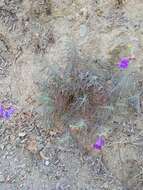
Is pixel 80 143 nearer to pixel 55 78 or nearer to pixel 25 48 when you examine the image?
pixel 55 78

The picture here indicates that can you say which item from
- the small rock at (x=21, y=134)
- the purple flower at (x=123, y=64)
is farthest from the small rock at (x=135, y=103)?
Result: the small rock at (x=21, y=134)

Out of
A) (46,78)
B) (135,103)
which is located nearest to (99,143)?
(135,103)

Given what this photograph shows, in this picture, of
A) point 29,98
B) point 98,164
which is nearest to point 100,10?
point 29,98

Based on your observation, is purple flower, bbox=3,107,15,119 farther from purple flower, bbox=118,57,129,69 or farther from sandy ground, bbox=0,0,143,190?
purple flower, bbox=118,57,129,69

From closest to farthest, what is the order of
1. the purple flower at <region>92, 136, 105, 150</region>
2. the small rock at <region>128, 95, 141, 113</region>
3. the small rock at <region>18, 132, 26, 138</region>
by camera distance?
the purple flower at <region>92, 136, 105, 150</region> < the small rock at <region>128, 95, 141, 113</region> < the small rock at <region>18, 132, 26, 138</region>

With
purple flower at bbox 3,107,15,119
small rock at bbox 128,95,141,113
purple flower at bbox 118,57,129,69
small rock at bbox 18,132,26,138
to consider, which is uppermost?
purple flower at bbox 118,57,129,69

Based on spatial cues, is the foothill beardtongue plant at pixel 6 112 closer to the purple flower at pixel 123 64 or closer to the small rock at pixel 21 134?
the small rock at pixel 21 134

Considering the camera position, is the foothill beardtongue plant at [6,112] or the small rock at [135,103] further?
the foothill beardtongue plant at [6,112]

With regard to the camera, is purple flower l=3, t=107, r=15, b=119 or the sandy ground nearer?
the sandy ground

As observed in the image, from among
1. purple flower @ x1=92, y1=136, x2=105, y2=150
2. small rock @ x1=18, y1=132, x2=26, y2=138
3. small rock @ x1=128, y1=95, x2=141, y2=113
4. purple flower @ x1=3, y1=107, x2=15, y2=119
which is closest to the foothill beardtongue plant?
purple flower @ x1=3, y1=107, x2=15, y2=119
